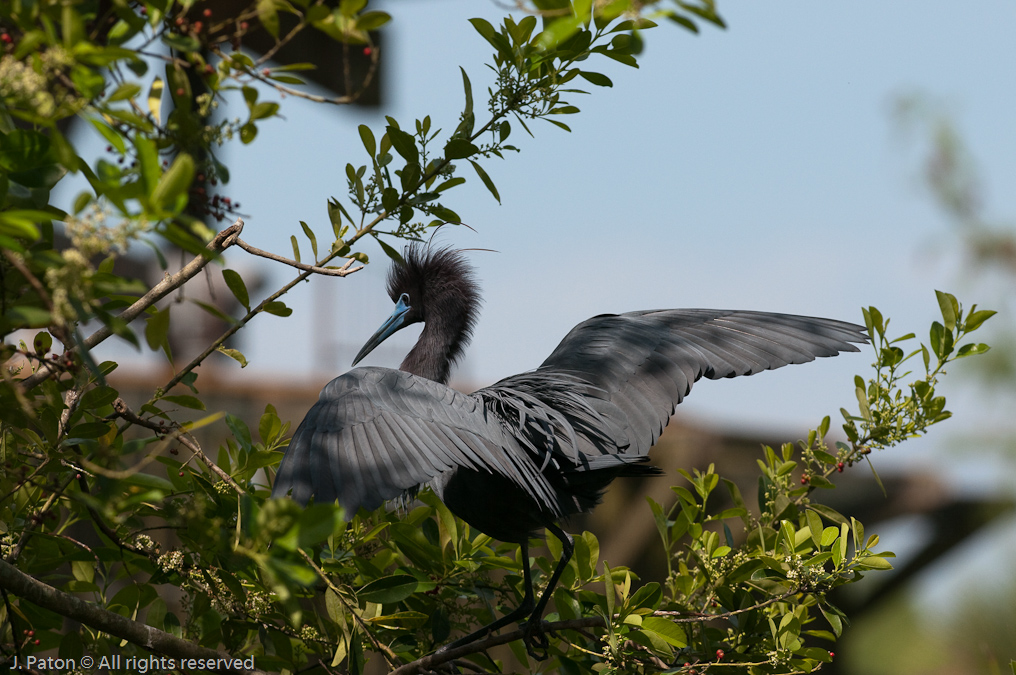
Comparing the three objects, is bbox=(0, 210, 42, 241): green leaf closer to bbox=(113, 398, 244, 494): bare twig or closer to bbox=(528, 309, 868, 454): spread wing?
bbox=(113, 398, 244, 494): bare twig

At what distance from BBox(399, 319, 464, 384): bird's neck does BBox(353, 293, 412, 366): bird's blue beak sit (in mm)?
119

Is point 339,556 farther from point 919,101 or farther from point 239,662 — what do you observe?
point 919,101

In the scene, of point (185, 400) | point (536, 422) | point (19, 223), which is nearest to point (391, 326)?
point (536, 422)

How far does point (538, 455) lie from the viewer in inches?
90.8

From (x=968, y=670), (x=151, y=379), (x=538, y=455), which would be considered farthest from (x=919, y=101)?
(x=538, y=455)

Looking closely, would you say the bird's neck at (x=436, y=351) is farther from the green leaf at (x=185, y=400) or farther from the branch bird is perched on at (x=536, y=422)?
the green leaf at (x=185, y=400)

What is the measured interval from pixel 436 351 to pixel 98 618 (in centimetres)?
189

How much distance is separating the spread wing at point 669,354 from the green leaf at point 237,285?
1.14 metres

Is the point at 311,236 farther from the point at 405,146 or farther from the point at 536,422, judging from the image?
the point at 536,422

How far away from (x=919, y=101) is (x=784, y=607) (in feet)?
41.1

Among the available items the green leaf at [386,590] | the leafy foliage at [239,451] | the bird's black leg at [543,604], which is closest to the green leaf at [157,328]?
the leafy foliage at [239,451]

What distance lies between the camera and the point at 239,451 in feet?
6.85

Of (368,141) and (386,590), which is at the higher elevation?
(368,141)

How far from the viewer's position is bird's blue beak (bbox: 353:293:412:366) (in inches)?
139
